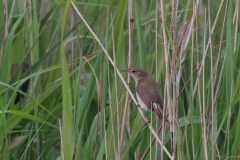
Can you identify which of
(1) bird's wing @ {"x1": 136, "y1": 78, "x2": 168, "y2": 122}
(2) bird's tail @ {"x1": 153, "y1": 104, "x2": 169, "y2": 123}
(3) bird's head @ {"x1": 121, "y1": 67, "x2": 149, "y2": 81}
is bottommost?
(2) bird's tail @ {"x1": 153, "y1": 104, "x2": 169, "y2": 123}

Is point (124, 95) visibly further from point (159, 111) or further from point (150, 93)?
point (150, 93)

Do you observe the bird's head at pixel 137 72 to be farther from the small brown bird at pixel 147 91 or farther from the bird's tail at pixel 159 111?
the bird's tail at pixel 159 111

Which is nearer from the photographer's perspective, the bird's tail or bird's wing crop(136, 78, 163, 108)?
the bird's tail

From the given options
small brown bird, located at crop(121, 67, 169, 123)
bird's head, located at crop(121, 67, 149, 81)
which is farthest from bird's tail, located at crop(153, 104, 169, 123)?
bird's head, located at crop(121, 67, 149, 81)

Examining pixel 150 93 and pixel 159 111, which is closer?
pixel 159 111

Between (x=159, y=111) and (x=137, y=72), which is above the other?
(x=137, y=72)

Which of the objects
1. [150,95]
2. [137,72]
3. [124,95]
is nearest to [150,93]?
[150,95]

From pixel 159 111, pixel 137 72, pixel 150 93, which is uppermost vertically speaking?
pixel 137 72

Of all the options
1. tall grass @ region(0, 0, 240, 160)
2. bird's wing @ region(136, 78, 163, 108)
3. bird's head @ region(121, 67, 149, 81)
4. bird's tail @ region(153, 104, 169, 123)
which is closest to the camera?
tall grass @ region(0, 0, 240, 160)

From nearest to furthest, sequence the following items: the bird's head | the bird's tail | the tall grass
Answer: the tall grass
the bird's tail
the bird's head

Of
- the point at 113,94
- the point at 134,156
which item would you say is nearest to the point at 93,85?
the point at 113,94

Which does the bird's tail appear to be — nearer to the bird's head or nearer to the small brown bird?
the small brown bird

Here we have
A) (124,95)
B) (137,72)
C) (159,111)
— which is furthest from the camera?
(137,72)

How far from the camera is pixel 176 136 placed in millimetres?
2049
